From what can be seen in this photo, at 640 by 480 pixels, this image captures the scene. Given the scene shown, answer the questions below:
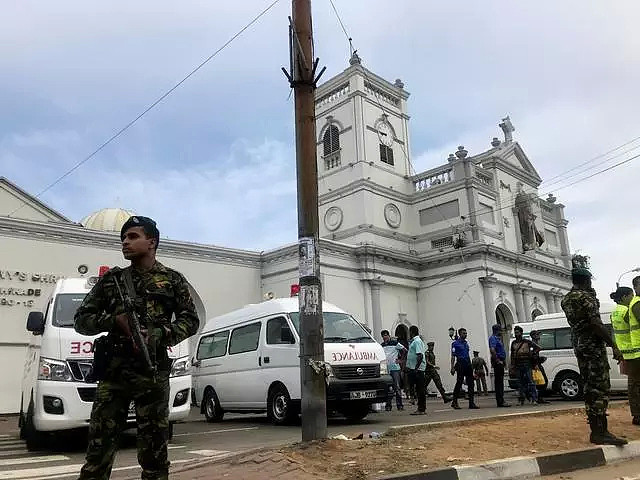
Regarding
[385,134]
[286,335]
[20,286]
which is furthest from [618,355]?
[385,134]

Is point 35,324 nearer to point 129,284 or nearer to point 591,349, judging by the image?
point 129,284

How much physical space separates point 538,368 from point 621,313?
23.0 feet

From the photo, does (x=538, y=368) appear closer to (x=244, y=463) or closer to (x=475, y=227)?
(x=244, y=463)

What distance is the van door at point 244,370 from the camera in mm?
11043

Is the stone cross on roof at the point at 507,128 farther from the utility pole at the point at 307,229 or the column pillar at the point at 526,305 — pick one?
the utility pole at the point at 307,229

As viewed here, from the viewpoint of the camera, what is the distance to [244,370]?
11.4m

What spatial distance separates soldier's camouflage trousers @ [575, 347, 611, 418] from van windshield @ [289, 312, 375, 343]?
4711 millimetres

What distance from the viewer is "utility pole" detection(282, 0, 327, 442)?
5734 millimetres

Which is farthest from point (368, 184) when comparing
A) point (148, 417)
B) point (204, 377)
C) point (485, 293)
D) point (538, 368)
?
point (148, 417)

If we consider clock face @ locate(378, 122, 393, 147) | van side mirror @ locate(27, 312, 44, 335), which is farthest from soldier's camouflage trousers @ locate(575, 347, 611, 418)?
clock face @ locate(378, 122, 393, 147)

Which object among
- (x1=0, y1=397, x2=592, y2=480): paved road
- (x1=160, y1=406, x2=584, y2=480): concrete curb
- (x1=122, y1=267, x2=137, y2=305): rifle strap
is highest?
(x1=122, y1=267, x2=137, y2=305): rifle strap

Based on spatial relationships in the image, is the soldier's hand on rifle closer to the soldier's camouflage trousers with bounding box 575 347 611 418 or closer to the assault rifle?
the soldier's camouflage trousers with bounding box 575 347 611 418

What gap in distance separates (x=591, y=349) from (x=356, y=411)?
5.11 meters

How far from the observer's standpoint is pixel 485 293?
27125 mm
